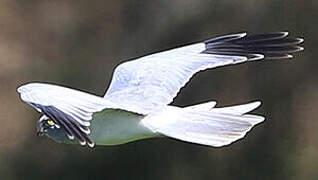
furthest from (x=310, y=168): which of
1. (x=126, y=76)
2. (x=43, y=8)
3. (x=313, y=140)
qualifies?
(x=126, y=76)

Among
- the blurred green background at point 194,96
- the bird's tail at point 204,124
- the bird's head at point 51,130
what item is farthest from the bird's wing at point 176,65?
the blurred green background at point 194,96

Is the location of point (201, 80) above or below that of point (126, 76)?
below

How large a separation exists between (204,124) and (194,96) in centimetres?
450

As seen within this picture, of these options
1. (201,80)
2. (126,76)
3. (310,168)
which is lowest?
(310,168)

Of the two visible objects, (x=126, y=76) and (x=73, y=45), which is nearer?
(x=126, y=76)

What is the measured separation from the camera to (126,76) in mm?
5555

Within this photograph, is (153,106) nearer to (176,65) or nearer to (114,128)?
(114,128)

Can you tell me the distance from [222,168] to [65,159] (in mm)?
1080

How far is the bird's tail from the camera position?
479 centimetres

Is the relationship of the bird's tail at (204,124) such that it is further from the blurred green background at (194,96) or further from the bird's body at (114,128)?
the blurred green background at (194,96)

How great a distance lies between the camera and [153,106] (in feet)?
16.7

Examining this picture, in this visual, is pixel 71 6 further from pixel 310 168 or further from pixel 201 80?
pixel 310 168

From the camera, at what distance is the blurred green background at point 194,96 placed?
31.6ft

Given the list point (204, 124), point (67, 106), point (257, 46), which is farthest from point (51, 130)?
point (257, 46)
